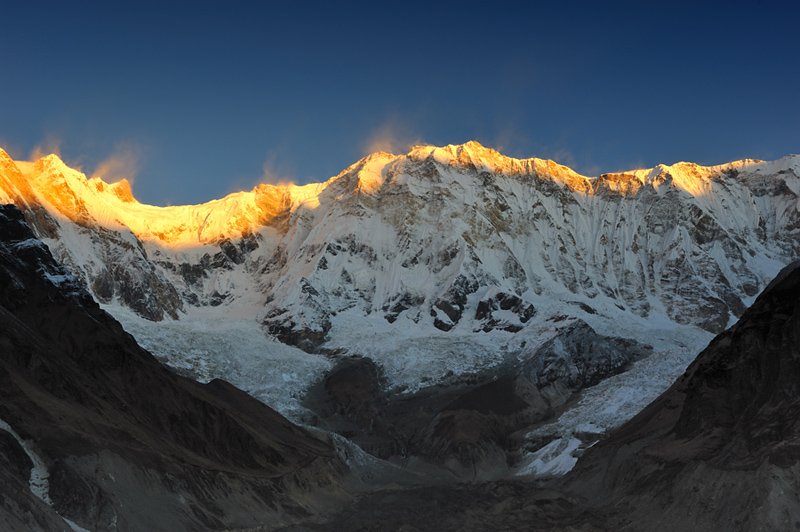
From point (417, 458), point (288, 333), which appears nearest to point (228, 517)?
point (417, 458)

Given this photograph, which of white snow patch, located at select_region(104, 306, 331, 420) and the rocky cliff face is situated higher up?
white snow patch, located at select_region(104, 306, 331, 420)

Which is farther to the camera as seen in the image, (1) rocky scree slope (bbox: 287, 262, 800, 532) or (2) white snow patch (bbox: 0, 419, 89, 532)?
(1) rocky scree slope (bbox: 287, 262, 800, 532)

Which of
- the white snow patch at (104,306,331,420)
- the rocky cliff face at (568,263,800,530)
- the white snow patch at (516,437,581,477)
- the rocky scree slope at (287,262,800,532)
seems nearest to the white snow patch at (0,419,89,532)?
the rocky scree slope at (287,262,800,532)

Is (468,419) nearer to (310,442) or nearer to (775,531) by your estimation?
(310,442)

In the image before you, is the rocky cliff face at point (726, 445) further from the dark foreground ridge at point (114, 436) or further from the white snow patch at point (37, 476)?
the white snow patch at point (37, 476)

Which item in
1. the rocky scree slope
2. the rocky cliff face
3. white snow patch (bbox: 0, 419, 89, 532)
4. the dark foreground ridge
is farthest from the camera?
the rocky scree slope

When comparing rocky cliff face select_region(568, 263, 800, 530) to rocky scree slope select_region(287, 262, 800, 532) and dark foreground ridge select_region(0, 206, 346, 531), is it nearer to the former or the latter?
rocky scree slope select_region(287, 262, 800, 532)

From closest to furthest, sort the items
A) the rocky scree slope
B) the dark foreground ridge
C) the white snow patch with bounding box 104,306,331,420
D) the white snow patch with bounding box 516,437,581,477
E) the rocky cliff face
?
the dark foreground ridge < the rocky cliff face < the rocky scree slope < the white snow patch with bounding box 516,437,581,477 < the white snow patch with bounding box 104,306,331,420

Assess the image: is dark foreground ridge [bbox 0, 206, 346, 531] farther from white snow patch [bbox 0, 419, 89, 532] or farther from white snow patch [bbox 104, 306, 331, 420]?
white snow patch [bbox 104, 306, 331, 420]

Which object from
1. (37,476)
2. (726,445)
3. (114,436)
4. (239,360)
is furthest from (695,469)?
(239,360)
